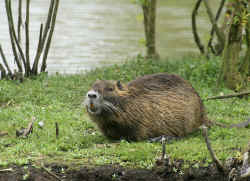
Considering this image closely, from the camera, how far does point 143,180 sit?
166 inches

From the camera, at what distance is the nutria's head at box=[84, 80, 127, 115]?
4.70m

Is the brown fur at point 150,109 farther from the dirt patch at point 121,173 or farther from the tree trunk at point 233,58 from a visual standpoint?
the tree trunk at point 233,58

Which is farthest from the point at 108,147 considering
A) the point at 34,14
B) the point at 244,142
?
the point at 34,14

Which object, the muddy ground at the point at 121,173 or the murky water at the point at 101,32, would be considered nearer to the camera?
the muddy ground at the point at 121,173

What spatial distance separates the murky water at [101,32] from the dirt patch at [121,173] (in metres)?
4.68

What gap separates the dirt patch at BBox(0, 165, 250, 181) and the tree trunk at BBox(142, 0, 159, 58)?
193 inches

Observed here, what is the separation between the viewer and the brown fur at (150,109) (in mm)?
4906

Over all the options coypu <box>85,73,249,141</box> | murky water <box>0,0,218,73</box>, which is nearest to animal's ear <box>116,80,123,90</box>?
coypu <box>85,73,249,141</box>

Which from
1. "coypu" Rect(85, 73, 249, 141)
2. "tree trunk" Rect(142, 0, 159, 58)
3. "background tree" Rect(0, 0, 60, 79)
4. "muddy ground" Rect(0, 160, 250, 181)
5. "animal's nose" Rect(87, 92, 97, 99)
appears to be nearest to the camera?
"muddy ground" Rect(0, 160, 250, 181)

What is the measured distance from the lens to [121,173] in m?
4.26

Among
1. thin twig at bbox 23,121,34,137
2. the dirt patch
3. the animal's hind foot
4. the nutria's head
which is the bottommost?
the dirt patch

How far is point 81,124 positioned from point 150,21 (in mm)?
3703

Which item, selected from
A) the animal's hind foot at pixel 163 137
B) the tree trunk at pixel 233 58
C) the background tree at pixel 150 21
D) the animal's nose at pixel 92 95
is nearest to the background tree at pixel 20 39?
the background tree at pixel 150 21

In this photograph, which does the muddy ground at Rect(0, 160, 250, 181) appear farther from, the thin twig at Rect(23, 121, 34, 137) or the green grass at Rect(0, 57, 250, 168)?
the thin twig at Rect(23, 121, 34, 137)
